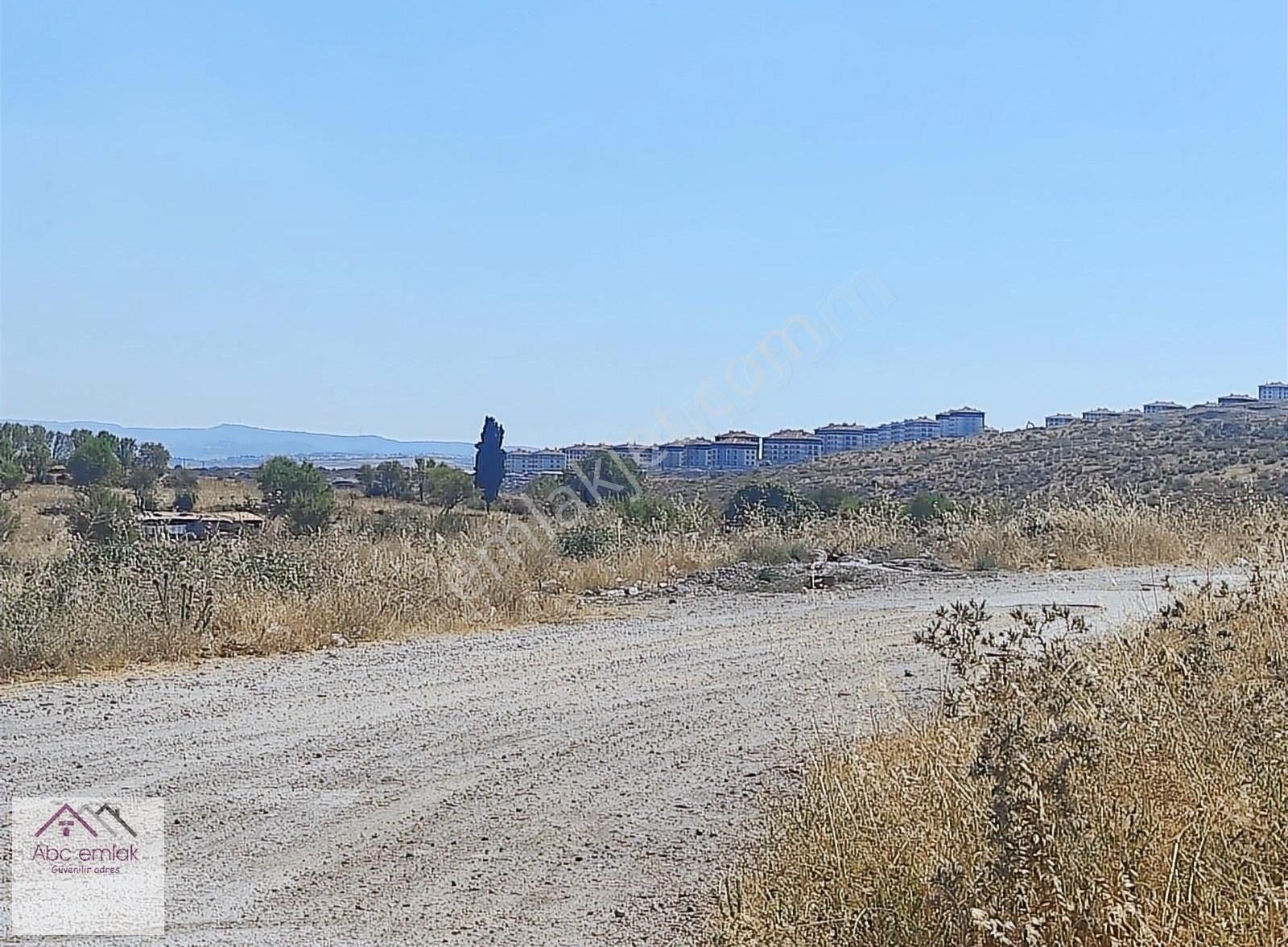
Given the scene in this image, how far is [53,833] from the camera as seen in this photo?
6434mm

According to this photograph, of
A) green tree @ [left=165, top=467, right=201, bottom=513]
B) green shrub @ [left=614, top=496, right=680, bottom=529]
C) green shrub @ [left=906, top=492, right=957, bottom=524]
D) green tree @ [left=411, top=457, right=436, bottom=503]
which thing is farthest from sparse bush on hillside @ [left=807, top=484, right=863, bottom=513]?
green tree @ [left=165, top=467, right=201, bottom=513]

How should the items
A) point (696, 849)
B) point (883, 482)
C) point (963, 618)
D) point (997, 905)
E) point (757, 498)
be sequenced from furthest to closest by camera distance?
point (883, 482) < point (757, 498) < point (696, 849) < point (963, 618) < point (997, 905)

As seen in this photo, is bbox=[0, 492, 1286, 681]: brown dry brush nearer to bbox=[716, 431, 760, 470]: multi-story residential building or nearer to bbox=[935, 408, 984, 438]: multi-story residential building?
bbox=[716, 431, 760, 470]: multi-story residential building

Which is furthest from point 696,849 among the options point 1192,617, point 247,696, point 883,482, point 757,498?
point 883,482

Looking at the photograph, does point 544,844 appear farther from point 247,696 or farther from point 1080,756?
point 247,696

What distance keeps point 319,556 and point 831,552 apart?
8.02 metres

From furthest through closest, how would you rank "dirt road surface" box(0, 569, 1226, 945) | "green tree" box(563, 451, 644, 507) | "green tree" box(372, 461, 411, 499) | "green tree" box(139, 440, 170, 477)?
"green tree" box(139, 440, 170, 477)
"green tree" box(372, 461, 411, 499)
"green tree" box(563, 451, 644, 507)
"dirt road surface" box(0, 569, 1226, 945)

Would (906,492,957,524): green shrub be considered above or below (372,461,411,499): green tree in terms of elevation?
below

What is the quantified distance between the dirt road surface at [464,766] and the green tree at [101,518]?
6.96 m

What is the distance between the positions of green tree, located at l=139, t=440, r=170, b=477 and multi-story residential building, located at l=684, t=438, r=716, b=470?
1849 cm

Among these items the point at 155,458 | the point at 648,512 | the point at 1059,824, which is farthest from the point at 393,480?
the point at 1059,824

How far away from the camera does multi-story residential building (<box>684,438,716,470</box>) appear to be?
43.7 m

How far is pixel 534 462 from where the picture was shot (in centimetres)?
3825

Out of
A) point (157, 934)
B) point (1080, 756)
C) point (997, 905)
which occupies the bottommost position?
point (157, 934)
